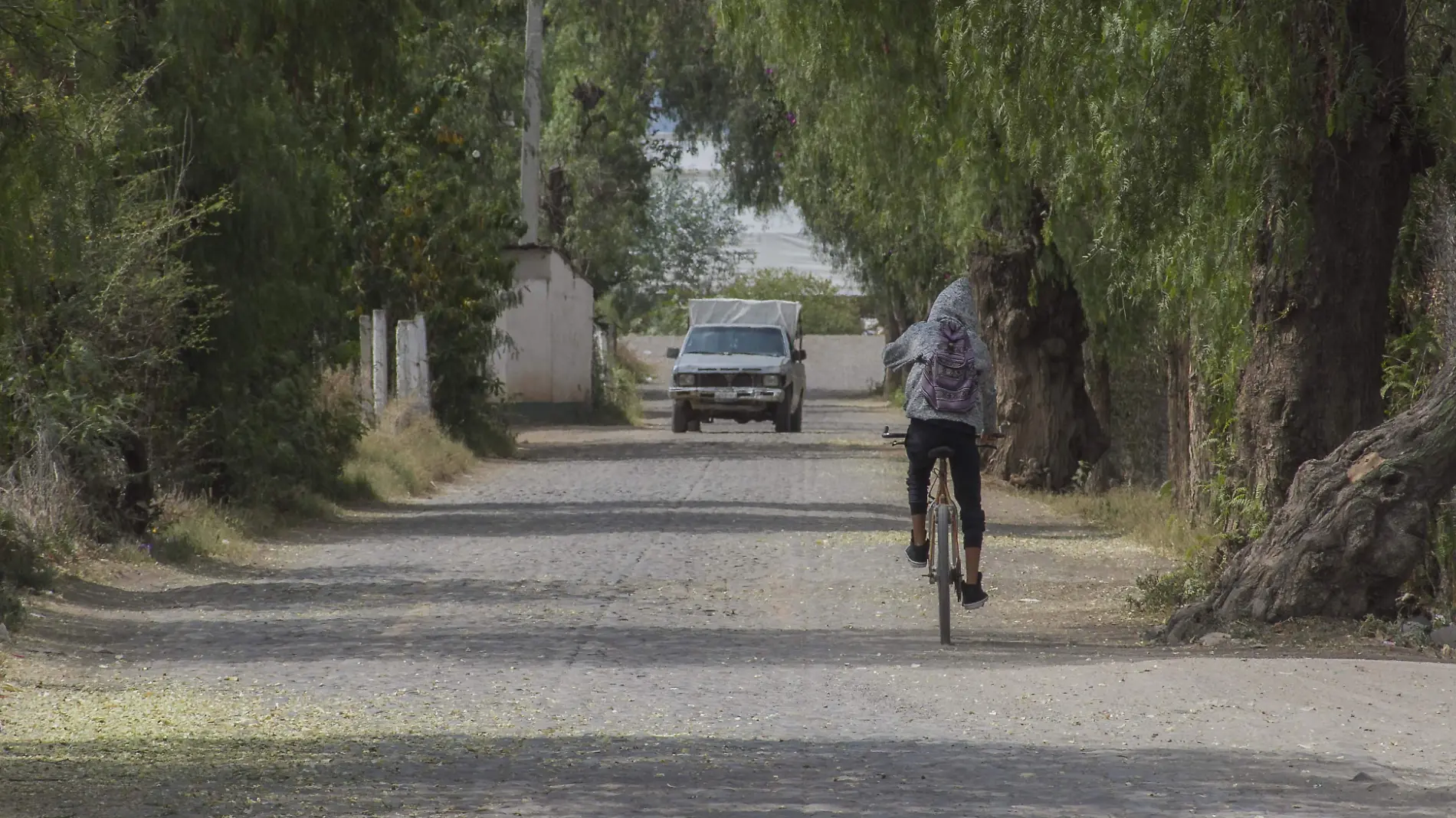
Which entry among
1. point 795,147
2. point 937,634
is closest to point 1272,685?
point 937,634

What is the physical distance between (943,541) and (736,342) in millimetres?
28305

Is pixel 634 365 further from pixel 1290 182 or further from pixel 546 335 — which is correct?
pixel 1290 182

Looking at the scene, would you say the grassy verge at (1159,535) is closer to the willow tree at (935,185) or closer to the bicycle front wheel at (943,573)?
the willow tree at (935,185)

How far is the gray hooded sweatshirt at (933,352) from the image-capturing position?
1323 cm

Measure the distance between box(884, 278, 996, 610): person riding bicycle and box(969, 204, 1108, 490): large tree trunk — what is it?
12.0 metres

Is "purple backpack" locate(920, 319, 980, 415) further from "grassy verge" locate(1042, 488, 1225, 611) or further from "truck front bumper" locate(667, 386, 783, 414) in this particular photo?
"truck front bumper" locate(667, 386, 783, 414)

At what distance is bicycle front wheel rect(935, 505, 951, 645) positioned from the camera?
1295 cm

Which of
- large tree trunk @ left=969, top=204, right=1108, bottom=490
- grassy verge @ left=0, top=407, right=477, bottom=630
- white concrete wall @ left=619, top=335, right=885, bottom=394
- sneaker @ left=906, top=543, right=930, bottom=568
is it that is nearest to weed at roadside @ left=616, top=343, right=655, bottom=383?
white concrete wall @ left=619, top=335, right=885, bottom=394

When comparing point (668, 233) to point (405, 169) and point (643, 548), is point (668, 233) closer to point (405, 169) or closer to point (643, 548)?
point (405, 169)

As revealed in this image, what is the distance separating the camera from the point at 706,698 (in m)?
10.7

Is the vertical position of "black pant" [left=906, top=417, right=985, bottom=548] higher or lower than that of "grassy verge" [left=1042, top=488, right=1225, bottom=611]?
higher

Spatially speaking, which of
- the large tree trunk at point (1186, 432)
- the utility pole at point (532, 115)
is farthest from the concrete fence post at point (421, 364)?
the large tree trunk at point (1186, 432)

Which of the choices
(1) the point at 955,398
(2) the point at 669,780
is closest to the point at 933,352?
(1) the point at 955,398

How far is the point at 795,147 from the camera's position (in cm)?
3219
